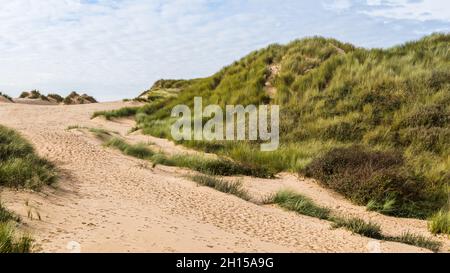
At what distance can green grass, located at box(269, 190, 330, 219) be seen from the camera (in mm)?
7371

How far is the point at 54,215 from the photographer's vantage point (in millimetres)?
5332

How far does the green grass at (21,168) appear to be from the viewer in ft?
20.9

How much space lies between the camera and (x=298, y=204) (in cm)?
761

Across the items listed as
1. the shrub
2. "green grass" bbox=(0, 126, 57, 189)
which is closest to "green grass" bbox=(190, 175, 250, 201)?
the shrub

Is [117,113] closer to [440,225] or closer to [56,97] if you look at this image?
[56,97]

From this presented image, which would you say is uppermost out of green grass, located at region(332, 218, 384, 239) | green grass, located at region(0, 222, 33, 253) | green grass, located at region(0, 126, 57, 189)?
green grass, located at region(0, 126, 57, 189)

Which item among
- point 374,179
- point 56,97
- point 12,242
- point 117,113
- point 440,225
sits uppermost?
point 56,97

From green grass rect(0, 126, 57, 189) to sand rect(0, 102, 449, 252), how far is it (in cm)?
21

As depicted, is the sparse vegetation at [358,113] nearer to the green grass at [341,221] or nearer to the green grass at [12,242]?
the green grass at [341,221]

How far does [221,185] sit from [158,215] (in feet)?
8.11

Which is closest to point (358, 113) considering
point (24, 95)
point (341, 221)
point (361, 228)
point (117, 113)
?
point (341, 221)

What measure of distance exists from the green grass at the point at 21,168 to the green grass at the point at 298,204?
3748mm

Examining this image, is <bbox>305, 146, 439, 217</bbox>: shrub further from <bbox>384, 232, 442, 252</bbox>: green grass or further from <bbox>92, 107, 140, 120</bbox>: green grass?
<bbox>92, 107, 140, 120</bbox>: green grass
